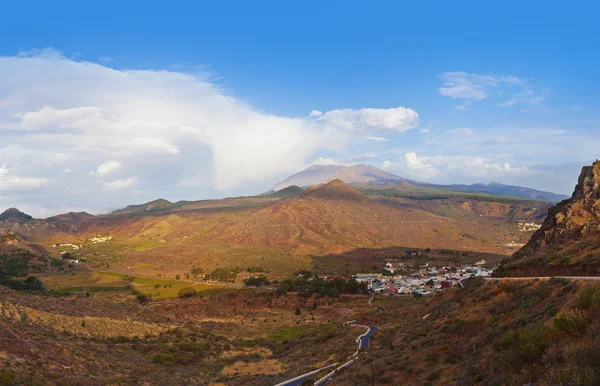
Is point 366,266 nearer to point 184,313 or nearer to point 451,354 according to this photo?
point 184,313

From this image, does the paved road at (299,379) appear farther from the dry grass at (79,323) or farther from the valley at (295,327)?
the dry grass at (79,323)

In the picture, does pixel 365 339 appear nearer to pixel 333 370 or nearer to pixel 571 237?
pixel 333 370

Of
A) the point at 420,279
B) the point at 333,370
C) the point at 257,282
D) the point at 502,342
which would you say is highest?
the point at 502,342

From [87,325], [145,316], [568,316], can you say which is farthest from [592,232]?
[145,316]

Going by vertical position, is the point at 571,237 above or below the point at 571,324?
above

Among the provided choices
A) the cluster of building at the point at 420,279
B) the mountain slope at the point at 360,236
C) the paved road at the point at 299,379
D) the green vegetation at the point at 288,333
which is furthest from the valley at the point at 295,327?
the mountain slope at the point at 360,236

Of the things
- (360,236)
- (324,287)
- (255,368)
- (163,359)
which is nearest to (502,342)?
(255,368)
